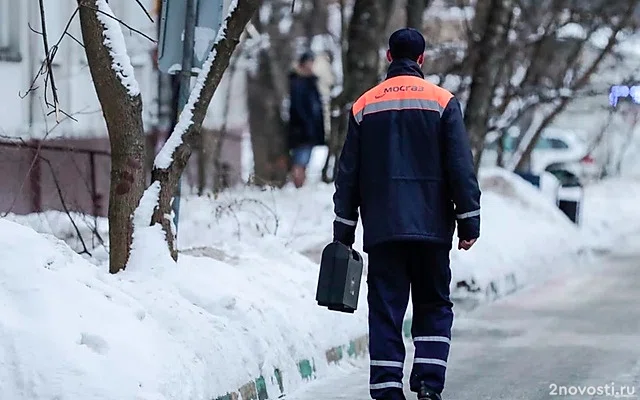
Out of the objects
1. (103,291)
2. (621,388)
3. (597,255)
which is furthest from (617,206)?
(103,291)

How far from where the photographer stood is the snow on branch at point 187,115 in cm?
779

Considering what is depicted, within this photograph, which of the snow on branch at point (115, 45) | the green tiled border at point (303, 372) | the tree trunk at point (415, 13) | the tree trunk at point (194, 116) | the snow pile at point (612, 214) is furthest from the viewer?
the snow pile at point (612, 214)

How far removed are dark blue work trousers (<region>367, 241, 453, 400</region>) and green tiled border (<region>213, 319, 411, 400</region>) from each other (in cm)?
70

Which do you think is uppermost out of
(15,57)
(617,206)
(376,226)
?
(15,57)

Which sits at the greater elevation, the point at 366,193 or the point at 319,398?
the point at 366,193

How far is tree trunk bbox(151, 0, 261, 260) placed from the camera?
306 inches

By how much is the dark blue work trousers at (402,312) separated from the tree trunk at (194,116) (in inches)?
58.2

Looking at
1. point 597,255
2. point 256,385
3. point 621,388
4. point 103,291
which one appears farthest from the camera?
point 597,255

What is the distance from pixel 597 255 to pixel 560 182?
2.67 m

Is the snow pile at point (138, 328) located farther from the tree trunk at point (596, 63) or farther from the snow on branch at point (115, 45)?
the tree trunk at point (596, 63)

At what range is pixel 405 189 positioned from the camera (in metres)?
6.72

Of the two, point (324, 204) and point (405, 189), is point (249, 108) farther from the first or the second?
point (405, 189)

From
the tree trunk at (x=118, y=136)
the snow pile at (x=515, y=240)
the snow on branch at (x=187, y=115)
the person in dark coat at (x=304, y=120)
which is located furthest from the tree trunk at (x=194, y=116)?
the person in dark coat at (x=304, y=120)

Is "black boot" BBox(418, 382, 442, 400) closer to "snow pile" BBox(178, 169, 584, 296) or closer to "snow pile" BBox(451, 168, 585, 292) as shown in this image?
"snow pile" BBox(178, 169, 584, 296)
